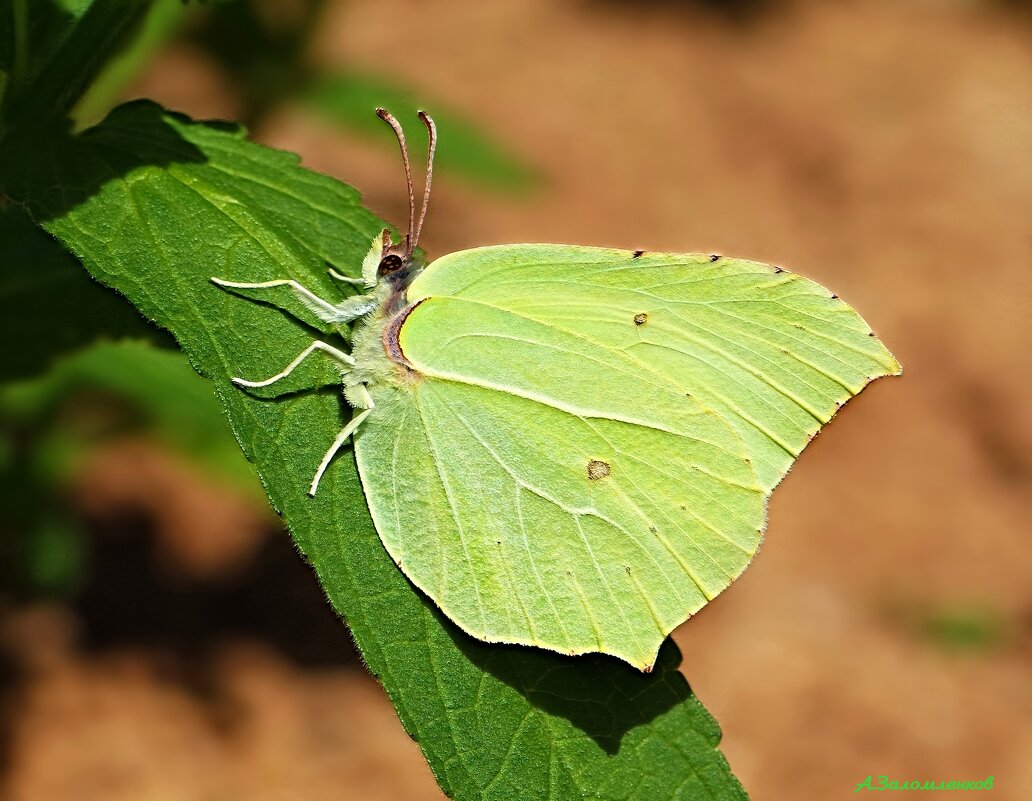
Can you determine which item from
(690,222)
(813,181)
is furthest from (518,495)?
(813,181)

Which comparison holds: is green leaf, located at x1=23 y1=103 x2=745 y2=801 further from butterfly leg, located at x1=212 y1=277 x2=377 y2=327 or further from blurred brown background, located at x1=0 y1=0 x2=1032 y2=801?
blurred brown background, located at x1=0 y1=0 x2=1032 y2=801

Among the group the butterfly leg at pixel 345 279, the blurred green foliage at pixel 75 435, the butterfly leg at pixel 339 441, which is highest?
the butterfly leg at pixel 345 279

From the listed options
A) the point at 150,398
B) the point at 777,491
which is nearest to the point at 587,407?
the point at 150,398

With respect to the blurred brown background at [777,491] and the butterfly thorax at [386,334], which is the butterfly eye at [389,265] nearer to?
the butterfly thorax at [386,334]

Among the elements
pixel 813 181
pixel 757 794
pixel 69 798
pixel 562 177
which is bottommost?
pixel 69 798

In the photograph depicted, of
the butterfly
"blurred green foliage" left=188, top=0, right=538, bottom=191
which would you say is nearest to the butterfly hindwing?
the butterfly

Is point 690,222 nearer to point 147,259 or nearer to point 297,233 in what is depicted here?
point 297,233
